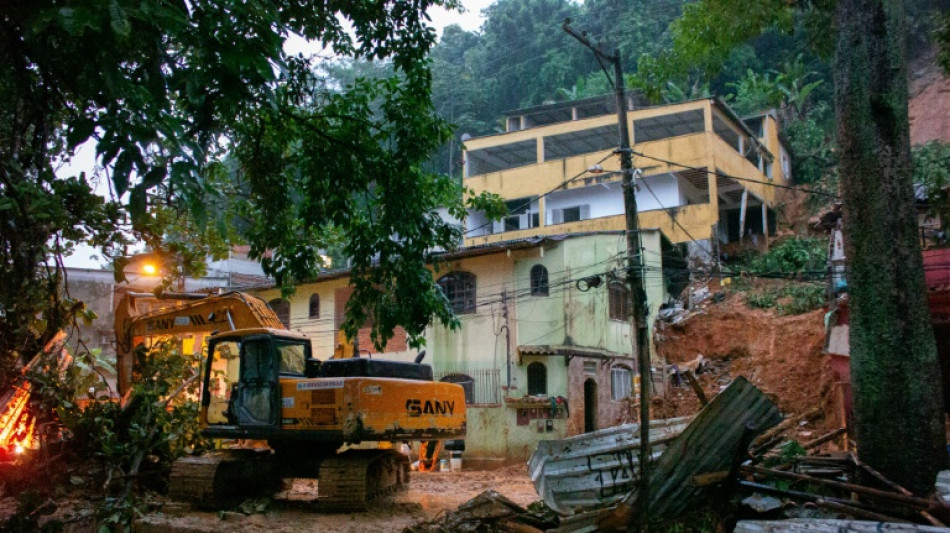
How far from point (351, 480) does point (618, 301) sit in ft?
54.6

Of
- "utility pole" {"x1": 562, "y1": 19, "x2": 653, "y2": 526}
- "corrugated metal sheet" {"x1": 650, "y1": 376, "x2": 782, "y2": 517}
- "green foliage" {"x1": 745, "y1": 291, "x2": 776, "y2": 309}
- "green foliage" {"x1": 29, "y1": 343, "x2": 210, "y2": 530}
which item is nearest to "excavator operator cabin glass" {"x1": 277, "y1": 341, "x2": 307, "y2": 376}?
"green foliage" {"x1": 29, "y1": 343, "x2": 210, "y2": 530}

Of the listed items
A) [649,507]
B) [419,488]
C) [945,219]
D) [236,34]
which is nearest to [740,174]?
[419,488]

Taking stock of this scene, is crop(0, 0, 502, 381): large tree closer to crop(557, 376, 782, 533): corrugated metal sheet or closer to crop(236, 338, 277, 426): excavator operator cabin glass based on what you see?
crop(236, 338, 277, 426): excavator operator cabin glass

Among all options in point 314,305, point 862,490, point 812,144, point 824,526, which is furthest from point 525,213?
point 824,526

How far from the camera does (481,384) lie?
24719mm

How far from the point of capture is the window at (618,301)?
25.5m

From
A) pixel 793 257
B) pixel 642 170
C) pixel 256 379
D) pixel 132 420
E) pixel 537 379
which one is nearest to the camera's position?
pixel 256 379

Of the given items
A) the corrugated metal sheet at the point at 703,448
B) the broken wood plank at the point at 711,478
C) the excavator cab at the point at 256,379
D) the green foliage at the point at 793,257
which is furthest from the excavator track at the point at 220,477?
the green foliage at the point at 793,257

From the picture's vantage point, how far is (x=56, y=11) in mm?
4160

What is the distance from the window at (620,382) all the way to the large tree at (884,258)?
62.6 feet

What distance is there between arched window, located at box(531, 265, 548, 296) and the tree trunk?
17.7 m

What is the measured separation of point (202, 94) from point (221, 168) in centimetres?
657

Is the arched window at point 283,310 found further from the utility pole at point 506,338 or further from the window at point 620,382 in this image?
the window at point 620,382

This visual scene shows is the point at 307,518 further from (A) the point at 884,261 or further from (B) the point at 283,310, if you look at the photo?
(B) the point at 283,310
